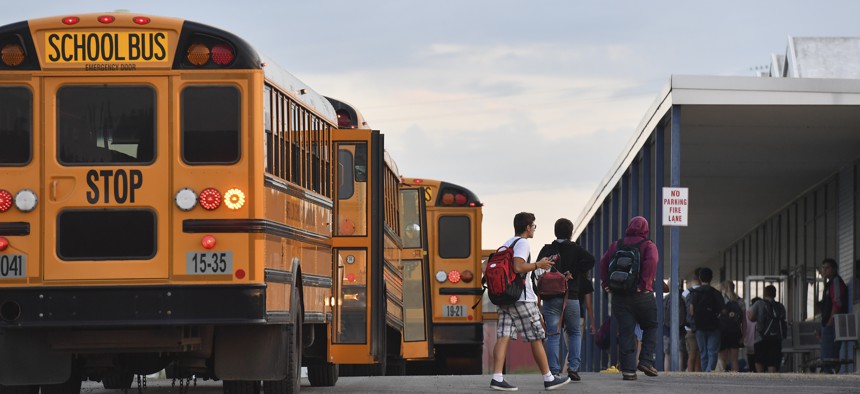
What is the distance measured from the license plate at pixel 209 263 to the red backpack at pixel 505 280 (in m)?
3.70

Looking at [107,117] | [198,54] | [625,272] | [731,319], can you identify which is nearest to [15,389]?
[107,117]

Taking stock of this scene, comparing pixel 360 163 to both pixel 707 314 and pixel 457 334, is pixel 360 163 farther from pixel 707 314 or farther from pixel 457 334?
pixel 457 334

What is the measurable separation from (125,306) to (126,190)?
2.48 feet

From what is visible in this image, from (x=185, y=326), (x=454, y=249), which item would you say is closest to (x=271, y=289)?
(x=185, y=326)

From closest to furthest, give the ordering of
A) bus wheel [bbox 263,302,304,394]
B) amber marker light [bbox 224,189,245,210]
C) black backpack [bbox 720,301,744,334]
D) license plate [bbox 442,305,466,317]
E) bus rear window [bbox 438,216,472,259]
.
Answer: amber marker light [bbox 224,189,245,210] < bus wheel [bbox 263,302,304,394] < black backpack [bbox 720,301,744,334] < license plate [bbox 442,305,466,317] < bus rear window [bbox 438,216,472,259]

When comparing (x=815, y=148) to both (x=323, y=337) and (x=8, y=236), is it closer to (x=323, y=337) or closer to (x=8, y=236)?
(x=323, y=337)

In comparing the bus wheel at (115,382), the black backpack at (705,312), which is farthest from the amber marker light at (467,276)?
the bus wheel at (115,382)

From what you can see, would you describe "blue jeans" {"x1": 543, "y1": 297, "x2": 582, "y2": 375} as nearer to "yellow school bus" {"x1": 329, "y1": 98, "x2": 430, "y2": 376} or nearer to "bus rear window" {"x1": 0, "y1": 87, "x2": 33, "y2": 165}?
"yellow school bus" {"x1": 329, "y1": 98, "x2": 430, "y2": 376}

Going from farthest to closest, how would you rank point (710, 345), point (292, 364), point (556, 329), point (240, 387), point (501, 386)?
point (710, 345) < point (556, 329) < point (501, 386) < point (240, 387) < point (292, 364)

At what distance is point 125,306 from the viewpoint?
36.0 feet

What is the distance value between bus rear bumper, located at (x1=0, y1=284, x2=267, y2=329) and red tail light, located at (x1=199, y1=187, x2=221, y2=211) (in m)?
0.54

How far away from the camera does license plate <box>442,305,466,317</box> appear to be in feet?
84.4

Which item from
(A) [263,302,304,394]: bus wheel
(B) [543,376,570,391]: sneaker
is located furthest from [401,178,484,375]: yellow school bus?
(A) [263,302,304,394]: bus wheel

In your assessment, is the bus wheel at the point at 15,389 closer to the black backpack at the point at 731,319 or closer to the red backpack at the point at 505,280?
the red backpack at the point at 505,280
